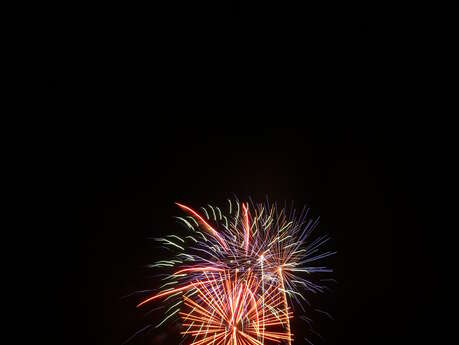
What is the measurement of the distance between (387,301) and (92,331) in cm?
981

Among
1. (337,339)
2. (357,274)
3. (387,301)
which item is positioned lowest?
(337,339)

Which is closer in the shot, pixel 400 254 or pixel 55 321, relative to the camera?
pixel 55 321

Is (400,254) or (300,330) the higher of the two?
(400,254)

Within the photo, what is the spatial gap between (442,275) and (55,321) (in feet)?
40.7

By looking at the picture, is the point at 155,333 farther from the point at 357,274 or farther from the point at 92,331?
the point at 357,274

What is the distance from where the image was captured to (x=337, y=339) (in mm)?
12297

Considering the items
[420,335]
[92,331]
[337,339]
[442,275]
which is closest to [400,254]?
[442,275]

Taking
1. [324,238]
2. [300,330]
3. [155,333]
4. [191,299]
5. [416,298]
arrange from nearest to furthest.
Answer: [191,299], [155,333], [300,330], [416,298], [324,238]

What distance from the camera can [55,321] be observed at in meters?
11.9

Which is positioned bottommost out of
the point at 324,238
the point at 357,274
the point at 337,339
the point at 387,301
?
the point at 337,339

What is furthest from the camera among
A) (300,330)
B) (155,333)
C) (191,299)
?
(300,330)

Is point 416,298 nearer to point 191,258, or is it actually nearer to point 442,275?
point 442,275

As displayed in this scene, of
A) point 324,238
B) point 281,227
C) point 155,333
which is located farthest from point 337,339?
point 281,227

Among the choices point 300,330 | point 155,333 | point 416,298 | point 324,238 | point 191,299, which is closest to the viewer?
point 191,299
